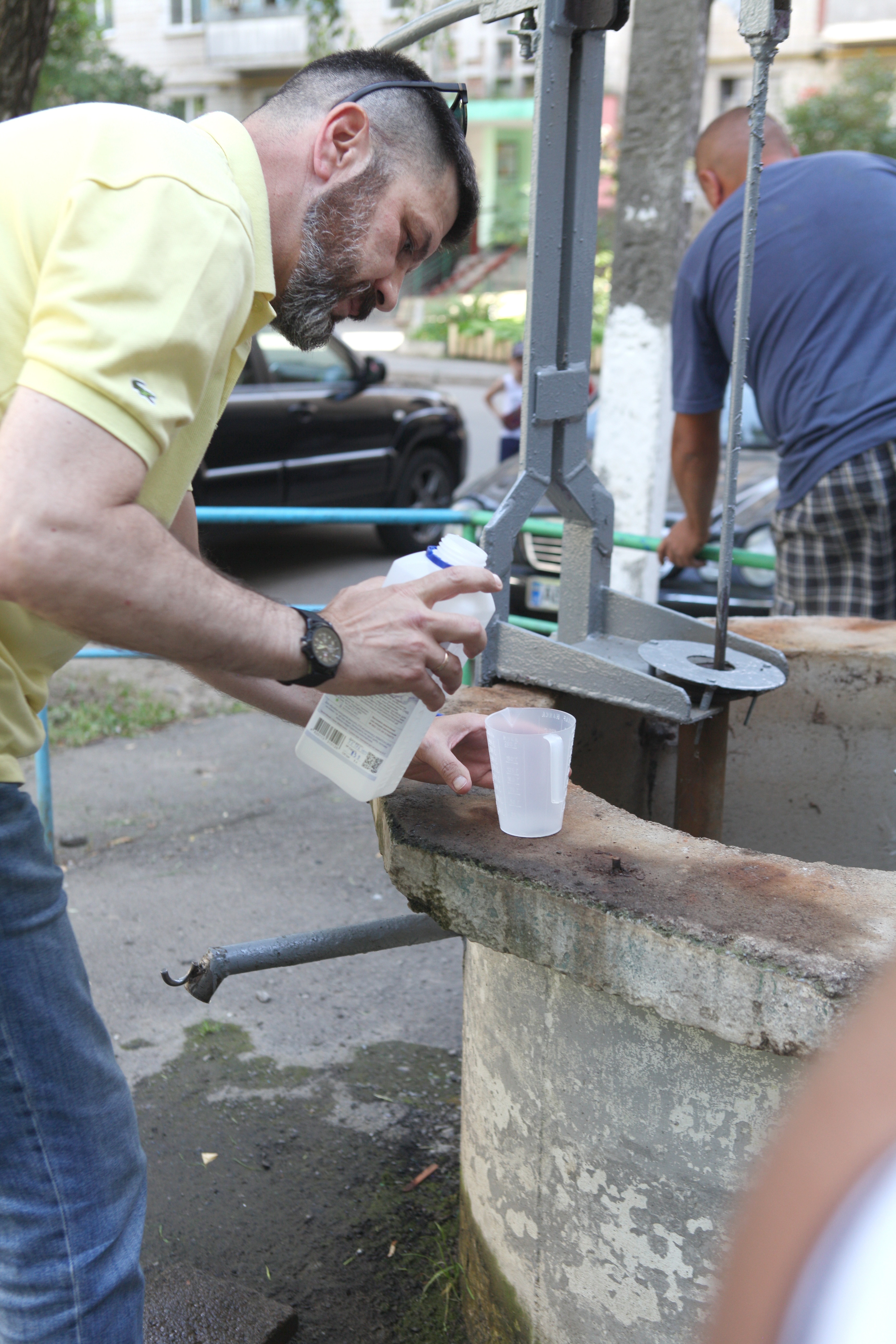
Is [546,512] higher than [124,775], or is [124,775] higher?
[546,512]

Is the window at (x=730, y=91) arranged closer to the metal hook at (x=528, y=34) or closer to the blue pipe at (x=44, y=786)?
the blue pipe at (x=44, y=786)

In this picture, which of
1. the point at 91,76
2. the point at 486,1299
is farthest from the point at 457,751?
the point at 91,76

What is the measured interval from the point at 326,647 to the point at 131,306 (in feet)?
1.42

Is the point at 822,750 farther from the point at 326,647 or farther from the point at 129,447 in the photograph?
the point at 129,447

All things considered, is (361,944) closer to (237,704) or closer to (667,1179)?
(667,1179)

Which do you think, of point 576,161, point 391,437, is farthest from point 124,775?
point 391,437

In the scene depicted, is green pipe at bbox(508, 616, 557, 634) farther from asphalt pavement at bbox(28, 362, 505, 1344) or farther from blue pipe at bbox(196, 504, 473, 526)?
asphalt pavement at bbox(28, 362, 505, 1344)

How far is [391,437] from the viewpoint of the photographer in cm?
845

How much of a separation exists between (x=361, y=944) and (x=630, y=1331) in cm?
71

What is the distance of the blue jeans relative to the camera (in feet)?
4.62

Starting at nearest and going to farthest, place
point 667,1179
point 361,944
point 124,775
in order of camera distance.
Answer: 1. point 667,1179
2. point 361,944
3. point 124,775

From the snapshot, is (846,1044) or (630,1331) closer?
(846,1044)

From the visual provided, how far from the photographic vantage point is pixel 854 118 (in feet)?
68.1

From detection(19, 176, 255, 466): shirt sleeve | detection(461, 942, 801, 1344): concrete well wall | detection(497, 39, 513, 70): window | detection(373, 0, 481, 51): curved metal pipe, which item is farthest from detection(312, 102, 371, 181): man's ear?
detection(497, 39, 513, 70): window
